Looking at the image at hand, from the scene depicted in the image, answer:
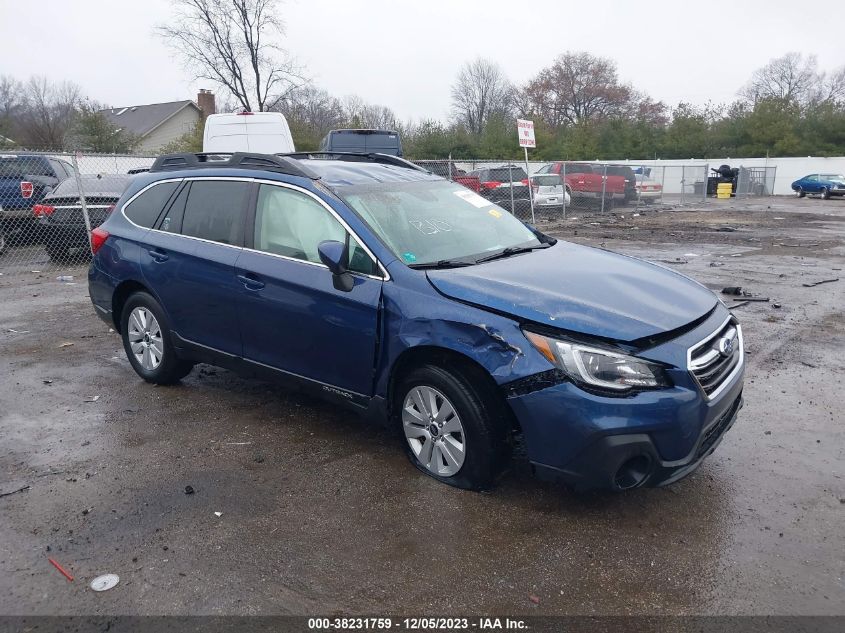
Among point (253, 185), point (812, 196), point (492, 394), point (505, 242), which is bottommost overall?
point (812, 196)

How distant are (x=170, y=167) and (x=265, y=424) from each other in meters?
2.31

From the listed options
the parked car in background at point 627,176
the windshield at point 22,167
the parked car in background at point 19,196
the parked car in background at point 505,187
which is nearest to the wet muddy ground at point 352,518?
the parked car in background at point 19,196

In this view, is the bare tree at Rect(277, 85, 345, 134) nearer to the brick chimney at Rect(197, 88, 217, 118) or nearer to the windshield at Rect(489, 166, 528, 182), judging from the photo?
the brick chimney at Rect(197, 88, 217, 118)

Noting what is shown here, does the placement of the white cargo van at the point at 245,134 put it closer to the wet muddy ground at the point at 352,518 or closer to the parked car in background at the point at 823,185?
the wet muddy ground at the point at 352,518

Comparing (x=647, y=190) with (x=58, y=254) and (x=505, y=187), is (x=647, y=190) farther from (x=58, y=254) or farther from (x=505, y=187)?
(x=58, y=254)

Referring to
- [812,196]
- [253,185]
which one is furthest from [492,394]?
[812,196]

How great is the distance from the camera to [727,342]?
11.9ft

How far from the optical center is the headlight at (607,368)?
124 inches

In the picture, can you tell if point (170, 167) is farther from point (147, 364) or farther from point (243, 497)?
point (243, 497)

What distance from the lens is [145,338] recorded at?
5.45m

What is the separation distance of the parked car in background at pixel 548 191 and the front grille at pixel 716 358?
17.8m

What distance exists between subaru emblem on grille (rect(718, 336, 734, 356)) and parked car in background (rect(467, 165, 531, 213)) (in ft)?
45.4

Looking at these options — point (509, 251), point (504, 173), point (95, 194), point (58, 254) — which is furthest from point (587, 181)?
point (509, 251)

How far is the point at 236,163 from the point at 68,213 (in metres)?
8.53
